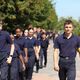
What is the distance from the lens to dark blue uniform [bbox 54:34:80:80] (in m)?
10.2

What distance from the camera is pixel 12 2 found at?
34406 millimetres

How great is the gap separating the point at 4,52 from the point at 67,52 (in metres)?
2.05

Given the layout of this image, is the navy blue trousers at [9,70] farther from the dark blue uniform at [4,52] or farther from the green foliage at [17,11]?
the green foliage at [17,11]

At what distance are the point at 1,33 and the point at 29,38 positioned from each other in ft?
11.1

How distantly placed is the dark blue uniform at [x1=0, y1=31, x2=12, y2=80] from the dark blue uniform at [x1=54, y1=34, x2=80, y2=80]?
1796 millimetres

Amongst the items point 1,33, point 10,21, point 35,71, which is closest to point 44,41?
point 35,71

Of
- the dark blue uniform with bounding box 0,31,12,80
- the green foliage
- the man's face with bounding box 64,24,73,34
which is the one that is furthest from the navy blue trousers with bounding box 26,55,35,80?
the green foliage

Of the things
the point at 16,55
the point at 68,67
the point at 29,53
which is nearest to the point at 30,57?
the point at 29,53

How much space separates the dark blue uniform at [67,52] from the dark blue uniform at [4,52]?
5.89 feet

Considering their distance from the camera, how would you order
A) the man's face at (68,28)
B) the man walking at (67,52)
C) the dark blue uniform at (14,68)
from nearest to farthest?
1. the man's face at (68,28)
2. the man walking at (67,52)
3. the dark blue uniform at (14,68)

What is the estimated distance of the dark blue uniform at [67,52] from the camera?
33.6ft

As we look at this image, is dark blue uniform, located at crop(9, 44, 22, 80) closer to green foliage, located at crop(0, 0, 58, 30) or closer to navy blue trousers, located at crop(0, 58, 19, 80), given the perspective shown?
navy blue trousers, located at crop(0, 58, 19, 80)

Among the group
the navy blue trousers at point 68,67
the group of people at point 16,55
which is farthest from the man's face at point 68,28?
the group of people at point 16,55

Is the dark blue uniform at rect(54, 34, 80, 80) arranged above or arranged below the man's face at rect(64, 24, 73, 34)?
below
